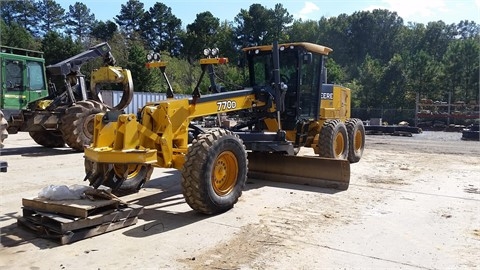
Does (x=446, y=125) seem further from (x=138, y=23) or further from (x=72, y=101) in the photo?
(x=138, y=23)

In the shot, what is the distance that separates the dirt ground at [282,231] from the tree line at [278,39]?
3.00m

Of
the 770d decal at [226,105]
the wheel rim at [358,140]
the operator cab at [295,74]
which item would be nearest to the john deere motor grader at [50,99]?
the operator cab at [295,74]

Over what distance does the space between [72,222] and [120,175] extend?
179 centimetres

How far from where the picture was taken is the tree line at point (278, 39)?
39.6m

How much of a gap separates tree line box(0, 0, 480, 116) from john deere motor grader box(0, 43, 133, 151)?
385 cm

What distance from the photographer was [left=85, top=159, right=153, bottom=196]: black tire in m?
5.97

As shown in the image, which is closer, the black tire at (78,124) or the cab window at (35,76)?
the black tire at (78,124)

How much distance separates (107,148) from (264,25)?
55806mm

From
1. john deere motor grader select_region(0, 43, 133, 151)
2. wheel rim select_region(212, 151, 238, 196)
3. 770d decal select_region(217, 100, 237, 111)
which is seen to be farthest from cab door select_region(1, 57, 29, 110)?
wheel rim select_region(212, 151, 238, 196)

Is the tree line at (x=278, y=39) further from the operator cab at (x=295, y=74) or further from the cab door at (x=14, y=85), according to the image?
the cab door at (x=14, y=85)

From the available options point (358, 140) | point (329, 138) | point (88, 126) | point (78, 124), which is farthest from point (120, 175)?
point (358, 140)

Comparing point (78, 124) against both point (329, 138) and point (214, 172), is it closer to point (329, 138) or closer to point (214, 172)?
point (329, 138)

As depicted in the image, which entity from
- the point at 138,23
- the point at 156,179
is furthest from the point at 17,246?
the point at 138,23

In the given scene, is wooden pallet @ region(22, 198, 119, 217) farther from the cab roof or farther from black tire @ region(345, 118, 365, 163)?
black tire @ region(345, 118, 365, 163)
